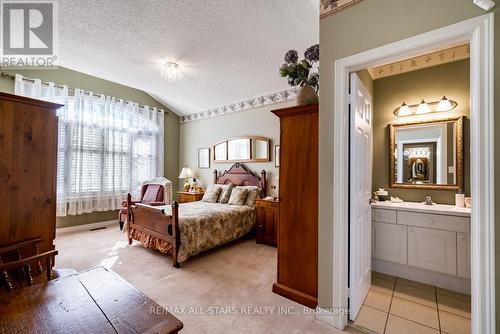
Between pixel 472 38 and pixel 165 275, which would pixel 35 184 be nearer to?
pixel 165 275

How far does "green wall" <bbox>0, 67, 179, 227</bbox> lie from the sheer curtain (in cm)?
19

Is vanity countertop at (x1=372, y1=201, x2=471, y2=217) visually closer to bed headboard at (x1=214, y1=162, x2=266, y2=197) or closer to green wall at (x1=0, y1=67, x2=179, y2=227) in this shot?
bed headboard at (x1=214, y1=162, x2=266, y2=197)

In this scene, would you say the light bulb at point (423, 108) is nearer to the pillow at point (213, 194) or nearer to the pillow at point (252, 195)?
the pillow at point (252, 195)

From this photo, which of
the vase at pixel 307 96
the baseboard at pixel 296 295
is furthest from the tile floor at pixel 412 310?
the vase at pixel 307 96

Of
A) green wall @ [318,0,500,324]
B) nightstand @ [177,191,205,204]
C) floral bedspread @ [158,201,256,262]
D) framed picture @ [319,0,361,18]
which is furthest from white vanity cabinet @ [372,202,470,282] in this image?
nightstand @ [177,191,205,204]

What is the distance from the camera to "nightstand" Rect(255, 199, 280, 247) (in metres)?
3.65

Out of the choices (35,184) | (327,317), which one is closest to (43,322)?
(35,184)

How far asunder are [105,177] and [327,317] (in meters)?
4.79

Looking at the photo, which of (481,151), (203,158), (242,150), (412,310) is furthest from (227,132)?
(481,151)

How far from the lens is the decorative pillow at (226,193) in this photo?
14.3ft

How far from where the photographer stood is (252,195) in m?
4.18

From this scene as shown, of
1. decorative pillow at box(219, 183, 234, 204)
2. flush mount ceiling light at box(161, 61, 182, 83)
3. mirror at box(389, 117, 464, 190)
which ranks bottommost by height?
decorative pillow at box(219, 183, 234, 204)

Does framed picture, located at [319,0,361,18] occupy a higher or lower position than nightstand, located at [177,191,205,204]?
higher

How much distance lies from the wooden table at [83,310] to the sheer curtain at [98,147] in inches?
156
